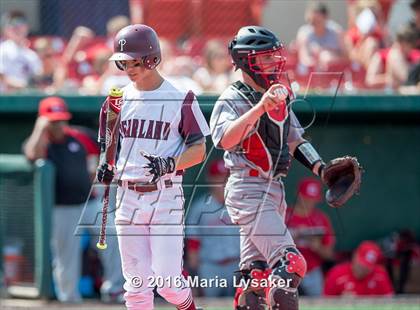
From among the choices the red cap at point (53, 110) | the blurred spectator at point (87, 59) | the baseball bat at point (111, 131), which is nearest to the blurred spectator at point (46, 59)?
the blurred spectator at point (87, 59)

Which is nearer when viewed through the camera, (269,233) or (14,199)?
(269,233)

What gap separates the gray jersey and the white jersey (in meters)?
0.14

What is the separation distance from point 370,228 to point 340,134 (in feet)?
3.19

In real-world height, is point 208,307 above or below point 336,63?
below

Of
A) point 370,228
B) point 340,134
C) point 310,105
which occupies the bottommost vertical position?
point 370,228

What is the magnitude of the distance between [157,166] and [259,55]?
2.86ft

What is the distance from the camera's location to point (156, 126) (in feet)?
18.8

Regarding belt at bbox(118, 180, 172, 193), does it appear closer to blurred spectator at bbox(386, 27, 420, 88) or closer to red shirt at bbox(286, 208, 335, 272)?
red shirt at bbox(286, 208, 335, 272)

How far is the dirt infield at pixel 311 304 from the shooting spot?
8.26 metres

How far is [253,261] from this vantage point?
6.00m

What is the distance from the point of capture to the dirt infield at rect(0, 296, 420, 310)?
8258 millimetres

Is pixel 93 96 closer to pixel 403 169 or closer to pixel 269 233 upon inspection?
pixel 403 169

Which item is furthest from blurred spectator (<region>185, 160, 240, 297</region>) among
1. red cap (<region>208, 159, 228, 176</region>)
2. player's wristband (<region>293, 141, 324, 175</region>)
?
player's wristband (<region>293, 141, 324, 175</region>)

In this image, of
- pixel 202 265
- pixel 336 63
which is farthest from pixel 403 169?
pixel 202 265
